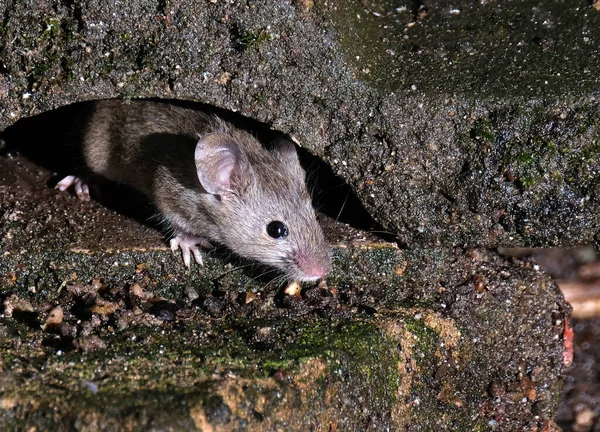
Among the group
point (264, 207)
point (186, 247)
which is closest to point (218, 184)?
point (264, 207)

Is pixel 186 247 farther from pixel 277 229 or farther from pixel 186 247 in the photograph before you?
pixel 277 229

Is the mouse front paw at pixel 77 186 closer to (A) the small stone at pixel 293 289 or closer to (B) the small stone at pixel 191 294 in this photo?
(B) the small stone at pixel 191 294

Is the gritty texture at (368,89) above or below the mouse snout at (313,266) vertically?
above

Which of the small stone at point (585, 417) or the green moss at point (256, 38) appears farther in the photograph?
the small stone at point (585, 417)

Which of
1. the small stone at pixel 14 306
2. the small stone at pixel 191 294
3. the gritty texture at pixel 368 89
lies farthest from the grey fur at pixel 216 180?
the small stone at pixel 14 306

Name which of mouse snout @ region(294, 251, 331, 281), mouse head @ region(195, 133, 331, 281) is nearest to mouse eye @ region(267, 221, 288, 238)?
mouse head @ region(195, 133, 331, 281)

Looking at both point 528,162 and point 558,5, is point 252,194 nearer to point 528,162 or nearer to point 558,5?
point 528,162

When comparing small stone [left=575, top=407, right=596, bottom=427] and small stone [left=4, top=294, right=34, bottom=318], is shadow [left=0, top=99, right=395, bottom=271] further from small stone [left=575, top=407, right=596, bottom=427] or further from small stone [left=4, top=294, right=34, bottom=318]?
small stone [left=575, top=407, right=596, bottom=427]
